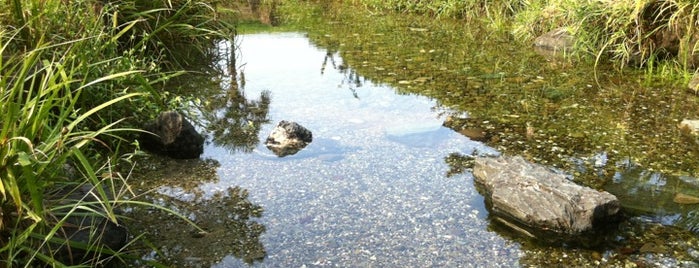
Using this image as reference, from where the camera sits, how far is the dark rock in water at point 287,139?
462cm

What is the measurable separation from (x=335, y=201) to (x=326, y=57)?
4.48m

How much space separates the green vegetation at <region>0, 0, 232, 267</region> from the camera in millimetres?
2506

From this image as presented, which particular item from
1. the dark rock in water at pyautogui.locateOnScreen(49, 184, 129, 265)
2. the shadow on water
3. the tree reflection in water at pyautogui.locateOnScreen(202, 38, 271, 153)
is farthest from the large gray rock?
the dark rock in water at pyautogui.locateOnScreen(49, 184, 129, 265)

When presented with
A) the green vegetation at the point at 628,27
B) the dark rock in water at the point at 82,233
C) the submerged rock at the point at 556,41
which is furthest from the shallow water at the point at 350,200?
the submerged rock at the point at 556,41

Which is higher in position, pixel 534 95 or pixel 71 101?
pixel 71 101

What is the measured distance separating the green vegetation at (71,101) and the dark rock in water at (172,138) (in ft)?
0.66

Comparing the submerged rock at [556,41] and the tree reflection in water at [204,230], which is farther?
the submerged rock at [556,41]

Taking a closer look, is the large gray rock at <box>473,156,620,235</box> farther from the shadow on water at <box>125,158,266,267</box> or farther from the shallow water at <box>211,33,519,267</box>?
the shadow on water at <box>125,158,266,267</box>

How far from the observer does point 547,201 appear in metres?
3.42

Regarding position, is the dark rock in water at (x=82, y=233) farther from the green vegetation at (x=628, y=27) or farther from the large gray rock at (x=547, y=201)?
the green vegetation at (x=628, y=27)

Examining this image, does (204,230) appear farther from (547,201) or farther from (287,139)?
(547,201)

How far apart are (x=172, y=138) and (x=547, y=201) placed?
8.37ft

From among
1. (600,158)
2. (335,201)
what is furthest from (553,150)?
Answer: (335,201)

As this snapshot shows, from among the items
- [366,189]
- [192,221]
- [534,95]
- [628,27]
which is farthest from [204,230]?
[628,27]
